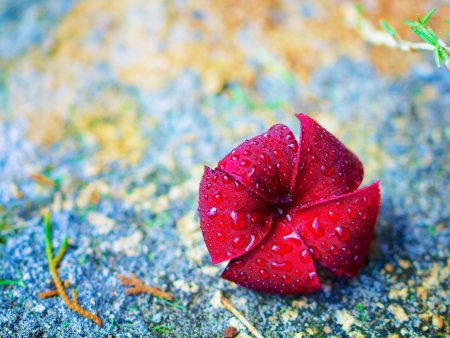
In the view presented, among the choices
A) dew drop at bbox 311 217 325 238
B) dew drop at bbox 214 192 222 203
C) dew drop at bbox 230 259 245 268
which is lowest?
dew drop at bbox 230 259 245 268

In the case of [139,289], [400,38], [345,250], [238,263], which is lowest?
[139,289]

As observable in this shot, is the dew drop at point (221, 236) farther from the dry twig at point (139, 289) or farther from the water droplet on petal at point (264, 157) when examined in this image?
the dry twig at point (139, 289)

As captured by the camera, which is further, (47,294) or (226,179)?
(47,294)

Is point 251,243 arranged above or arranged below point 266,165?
below

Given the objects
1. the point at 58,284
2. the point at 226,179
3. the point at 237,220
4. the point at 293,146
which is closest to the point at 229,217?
the point at 237,220

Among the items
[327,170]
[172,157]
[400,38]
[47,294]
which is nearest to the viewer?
[327,170]

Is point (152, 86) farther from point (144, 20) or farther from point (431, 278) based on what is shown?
point (431, 278)

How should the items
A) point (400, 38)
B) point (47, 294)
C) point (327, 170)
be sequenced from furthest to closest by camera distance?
point (400, 38) < point (47, 294) < point (327, 170)

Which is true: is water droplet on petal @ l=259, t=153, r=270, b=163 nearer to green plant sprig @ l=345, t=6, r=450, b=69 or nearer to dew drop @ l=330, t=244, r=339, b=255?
dew drop @ l=330, t=244, r=339, b=255

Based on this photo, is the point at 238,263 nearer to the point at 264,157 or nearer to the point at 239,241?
the point at 239,241

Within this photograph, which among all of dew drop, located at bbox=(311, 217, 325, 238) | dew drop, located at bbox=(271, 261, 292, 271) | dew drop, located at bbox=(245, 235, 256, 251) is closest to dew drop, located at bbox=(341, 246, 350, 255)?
dew drop, located at bbox=(311, 217, 325, 238)
